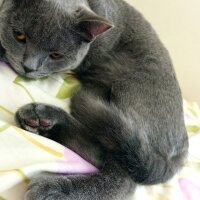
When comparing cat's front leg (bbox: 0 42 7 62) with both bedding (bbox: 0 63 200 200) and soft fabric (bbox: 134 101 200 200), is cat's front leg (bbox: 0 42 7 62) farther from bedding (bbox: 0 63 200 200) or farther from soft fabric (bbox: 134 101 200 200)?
soft fabric (bbox: 134 101 200 200)

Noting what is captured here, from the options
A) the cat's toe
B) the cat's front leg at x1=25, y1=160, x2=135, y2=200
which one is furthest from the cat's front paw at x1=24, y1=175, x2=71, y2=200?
the cat's toe

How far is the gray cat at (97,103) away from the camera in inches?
38.6

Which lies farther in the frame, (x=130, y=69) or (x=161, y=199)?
(x=130, y=69)

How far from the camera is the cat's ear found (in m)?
1.04

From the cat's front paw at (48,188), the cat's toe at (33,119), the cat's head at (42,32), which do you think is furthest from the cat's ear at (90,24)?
the cat's front paw at (48,188)

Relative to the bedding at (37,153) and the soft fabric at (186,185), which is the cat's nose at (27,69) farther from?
the soft fabric at (186,185)

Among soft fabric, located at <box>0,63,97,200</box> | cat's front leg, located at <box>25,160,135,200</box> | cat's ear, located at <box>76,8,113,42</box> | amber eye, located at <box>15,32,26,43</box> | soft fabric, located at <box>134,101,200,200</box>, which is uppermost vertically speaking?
cat's ear, located at <box>76,8,113,42</box>

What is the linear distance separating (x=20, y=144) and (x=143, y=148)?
312mm

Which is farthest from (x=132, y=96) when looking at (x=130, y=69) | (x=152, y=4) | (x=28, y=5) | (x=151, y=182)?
(x=152, y=4)

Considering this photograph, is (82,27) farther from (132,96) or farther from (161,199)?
(161,199)

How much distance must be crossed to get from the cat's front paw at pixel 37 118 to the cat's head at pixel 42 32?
0.14 meters

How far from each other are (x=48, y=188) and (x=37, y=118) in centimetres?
20

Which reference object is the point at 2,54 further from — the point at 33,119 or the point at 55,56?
the point at 33,119

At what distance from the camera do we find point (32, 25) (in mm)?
1048
